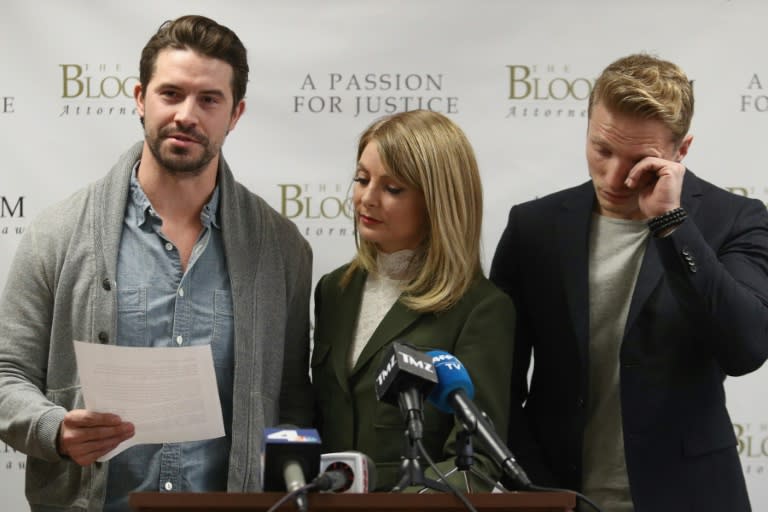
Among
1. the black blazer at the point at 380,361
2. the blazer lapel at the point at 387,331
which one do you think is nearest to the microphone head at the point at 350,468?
the black blazer at the point at 380,361

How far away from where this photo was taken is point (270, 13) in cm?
356

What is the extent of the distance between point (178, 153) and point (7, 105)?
3.75ft

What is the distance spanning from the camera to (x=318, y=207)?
140 inches

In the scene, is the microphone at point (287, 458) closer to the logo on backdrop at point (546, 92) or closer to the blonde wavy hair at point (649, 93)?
the blonde wavy hair at point (649, 93)

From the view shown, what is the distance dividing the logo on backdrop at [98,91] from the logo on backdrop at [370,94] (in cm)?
53

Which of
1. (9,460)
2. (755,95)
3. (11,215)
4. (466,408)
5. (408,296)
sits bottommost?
(9,460)

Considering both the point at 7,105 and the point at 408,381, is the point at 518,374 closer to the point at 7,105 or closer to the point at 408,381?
the point at 408,381

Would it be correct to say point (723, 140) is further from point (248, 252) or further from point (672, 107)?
point (248, 252)

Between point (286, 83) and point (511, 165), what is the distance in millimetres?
759

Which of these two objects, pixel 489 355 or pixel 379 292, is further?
pixel 379 292

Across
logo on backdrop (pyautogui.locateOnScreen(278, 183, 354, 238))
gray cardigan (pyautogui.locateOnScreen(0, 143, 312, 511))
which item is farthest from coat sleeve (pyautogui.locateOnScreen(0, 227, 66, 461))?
logo on backdrop (pyautogui.locateOnScreen(278, 183, 354, 238))

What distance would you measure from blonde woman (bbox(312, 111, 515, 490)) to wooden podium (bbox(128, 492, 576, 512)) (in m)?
0.77

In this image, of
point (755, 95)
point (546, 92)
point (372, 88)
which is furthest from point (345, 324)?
point (755, 95)

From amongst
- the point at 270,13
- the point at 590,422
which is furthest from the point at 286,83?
the point at 590,422
